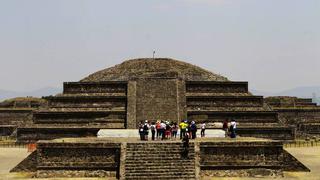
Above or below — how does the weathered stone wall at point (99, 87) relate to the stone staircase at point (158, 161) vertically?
above

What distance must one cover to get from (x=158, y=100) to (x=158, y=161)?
12725 millimetres

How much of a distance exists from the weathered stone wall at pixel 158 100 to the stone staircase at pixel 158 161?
10.1 metres

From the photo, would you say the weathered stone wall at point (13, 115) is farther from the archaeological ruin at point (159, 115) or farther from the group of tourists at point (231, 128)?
the group of tourists at point (231, 128)

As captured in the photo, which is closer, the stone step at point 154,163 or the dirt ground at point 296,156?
the stone step at point 154,163

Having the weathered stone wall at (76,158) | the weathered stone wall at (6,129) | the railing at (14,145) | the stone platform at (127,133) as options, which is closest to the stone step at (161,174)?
the weathered stone wall at (76,158)

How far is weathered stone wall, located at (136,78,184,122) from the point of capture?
33219 millimetres

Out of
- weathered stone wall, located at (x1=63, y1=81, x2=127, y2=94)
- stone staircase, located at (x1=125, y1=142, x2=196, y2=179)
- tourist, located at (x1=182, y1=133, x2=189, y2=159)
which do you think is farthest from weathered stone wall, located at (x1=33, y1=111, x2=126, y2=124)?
tourist, located at (x1=182, y1=133, x2=189, y2=159)

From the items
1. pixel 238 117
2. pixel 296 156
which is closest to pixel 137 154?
pixel 238 117

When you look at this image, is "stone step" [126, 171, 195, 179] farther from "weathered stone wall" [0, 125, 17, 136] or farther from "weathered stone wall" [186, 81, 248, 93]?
"weathered stone wall" [0, 125, 17, 136]

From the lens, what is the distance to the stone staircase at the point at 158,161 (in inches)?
838

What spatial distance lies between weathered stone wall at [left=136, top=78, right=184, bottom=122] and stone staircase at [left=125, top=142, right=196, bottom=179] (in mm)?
10102

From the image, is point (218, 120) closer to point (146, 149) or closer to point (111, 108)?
point (111, 108)

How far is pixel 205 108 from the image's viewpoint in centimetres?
3475

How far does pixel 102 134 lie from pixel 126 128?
3.50 metres
